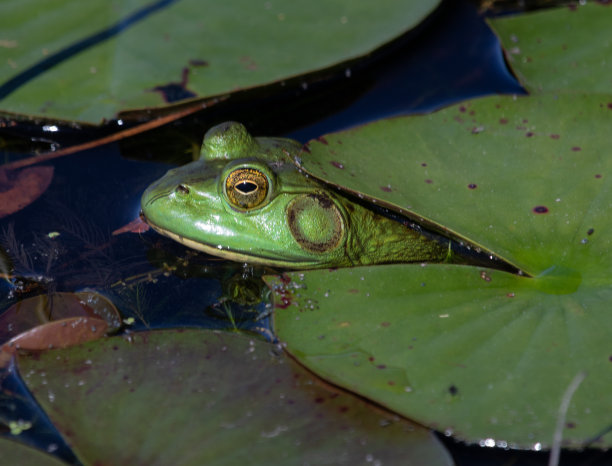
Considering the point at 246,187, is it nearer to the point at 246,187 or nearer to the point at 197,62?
the point at 246,187

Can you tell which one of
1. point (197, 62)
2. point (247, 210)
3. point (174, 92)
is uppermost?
point (197, 62)

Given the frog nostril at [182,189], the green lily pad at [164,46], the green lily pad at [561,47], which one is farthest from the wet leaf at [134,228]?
the green lily pad at [561,47]

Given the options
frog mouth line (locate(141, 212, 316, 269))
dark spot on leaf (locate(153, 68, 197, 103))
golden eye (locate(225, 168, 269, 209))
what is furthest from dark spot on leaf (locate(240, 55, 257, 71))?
frog mouth line (locate(141, 212, 316, 269))

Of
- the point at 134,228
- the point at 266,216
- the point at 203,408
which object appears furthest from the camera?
the point at 134,228

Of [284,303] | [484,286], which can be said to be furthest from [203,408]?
[484,286]

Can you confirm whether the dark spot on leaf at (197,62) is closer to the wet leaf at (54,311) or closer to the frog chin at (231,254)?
the frog chin at (231,254)

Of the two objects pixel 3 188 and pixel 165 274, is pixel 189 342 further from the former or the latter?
pixel 3 188
